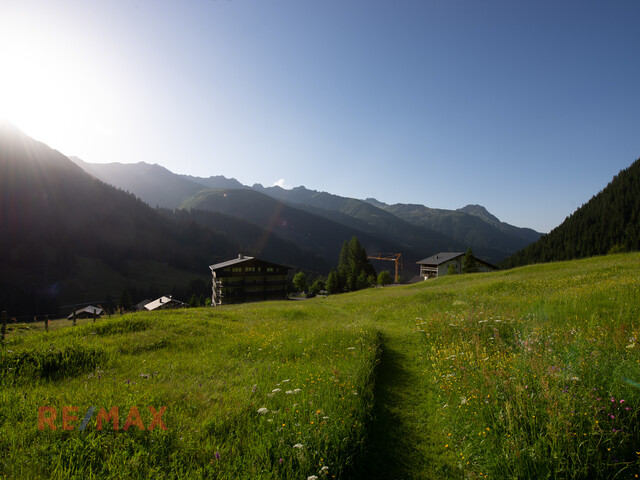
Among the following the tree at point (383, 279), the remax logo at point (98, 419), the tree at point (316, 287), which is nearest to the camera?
the remax logo at point (98, 419)

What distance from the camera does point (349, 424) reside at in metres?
4.54

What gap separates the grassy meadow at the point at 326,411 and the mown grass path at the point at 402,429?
0.03m

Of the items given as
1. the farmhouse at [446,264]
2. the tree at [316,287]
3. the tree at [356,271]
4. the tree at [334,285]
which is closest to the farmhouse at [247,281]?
the tree at [334,285]

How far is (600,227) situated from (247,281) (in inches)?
4602

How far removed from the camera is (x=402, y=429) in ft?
17.5

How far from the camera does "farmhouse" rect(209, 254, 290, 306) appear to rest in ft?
195

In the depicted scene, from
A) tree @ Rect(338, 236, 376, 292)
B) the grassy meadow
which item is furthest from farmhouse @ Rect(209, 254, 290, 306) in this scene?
the grassy meadow

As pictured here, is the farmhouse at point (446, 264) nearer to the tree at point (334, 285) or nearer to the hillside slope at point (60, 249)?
the tree at point (334, 285)

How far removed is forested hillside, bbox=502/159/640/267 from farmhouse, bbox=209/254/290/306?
94.0 m

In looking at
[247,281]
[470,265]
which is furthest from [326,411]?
[470,265]

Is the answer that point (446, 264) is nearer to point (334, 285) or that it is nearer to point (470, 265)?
point (470, 265)

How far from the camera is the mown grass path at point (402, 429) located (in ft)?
14.2

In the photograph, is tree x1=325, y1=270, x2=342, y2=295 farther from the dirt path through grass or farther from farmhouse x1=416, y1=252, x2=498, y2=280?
the dirt path through grass

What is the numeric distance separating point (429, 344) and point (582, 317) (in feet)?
17.9
